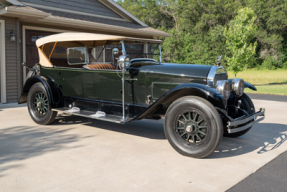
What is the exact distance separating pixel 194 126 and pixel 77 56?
302 centimetres

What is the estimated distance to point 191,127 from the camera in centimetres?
385

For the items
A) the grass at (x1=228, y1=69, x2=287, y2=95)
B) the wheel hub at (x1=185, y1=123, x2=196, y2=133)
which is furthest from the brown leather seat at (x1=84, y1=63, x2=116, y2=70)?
the grass at (x1=228, y1=69, x2=287, y2=95)

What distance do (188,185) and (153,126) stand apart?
2903 millimetres

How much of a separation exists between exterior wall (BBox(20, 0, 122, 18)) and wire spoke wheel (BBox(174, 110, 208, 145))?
8.42m

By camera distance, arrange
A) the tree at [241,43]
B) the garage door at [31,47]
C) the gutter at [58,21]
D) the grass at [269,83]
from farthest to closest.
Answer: the tree at [241,43]
the grass at [269,83]
the garage door at [31,47]
the gutter at [58,21]

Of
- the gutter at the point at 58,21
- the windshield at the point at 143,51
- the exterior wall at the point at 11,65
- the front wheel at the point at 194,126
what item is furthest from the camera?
the exterior wall at the point at 11,65

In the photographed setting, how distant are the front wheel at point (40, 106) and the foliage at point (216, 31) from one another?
98.5 feet

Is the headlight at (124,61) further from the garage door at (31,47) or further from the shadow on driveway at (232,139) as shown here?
the garage door at (31,47)

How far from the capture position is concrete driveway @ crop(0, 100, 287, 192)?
9.88 feet

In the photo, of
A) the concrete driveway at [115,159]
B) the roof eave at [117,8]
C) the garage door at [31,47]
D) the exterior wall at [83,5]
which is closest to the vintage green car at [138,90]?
the concrete driveway at [115,159]

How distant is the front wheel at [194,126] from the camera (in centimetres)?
363

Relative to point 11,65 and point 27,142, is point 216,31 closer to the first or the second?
point 11,65

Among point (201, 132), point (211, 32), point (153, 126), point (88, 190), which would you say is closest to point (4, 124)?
point (153, 126)

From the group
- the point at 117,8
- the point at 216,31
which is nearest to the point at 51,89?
the point at 117,8
